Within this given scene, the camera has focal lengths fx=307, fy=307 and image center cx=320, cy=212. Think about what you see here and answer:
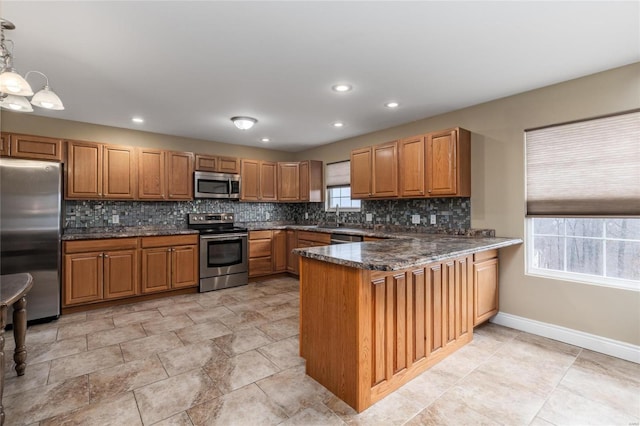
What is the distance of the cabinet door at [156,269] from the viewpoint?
13.6ft

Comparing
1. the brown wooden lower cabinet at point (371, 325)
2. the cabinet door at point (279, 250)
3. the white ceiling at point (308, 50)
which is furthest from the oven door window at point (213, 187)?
the brown wooden lower cabinet at point (371, 325)

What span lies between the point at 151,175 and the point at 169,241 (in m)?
1.04

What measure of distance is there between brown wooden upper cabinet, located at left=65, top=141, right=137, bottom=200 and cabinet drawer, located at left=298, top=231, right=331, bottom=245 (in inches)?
103

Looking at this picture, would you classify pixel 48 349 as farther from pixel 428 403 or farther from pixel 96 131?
pixel 428 403

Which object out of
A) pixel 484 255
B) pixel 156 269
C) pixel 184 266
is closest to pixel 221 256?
pixel 184 266

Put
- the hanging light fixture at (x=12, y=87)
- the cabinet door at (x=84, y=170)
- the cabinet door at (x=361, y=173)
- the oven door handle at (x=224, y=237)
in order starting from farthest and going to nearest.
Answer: the oven door handle at (x=224, y=237)
the cabinet door at (x=361, y=173)
the cabinet door at (x=84, y=170)
the hanging light fixture at (x=12, y=87)

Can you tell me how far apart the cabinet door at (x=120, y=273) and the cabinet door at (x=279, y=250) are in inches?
83.8

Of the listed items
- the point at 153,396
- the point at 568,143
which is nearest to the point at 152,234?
the point at 153,396

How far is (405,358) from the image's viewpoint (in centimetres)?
219

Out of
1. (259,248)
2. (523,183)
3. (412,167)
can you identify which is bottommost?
(259,248)

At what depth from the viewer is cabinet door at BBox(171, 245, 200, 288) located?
4.40 m

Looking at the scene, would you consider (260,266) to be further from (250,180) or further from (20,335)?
(20,335)

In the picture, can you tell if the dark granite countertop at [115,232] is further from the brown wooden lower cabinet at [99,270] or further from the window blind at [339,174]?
the window blind at [339,174]

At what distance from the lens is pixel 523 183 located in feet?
10.3
